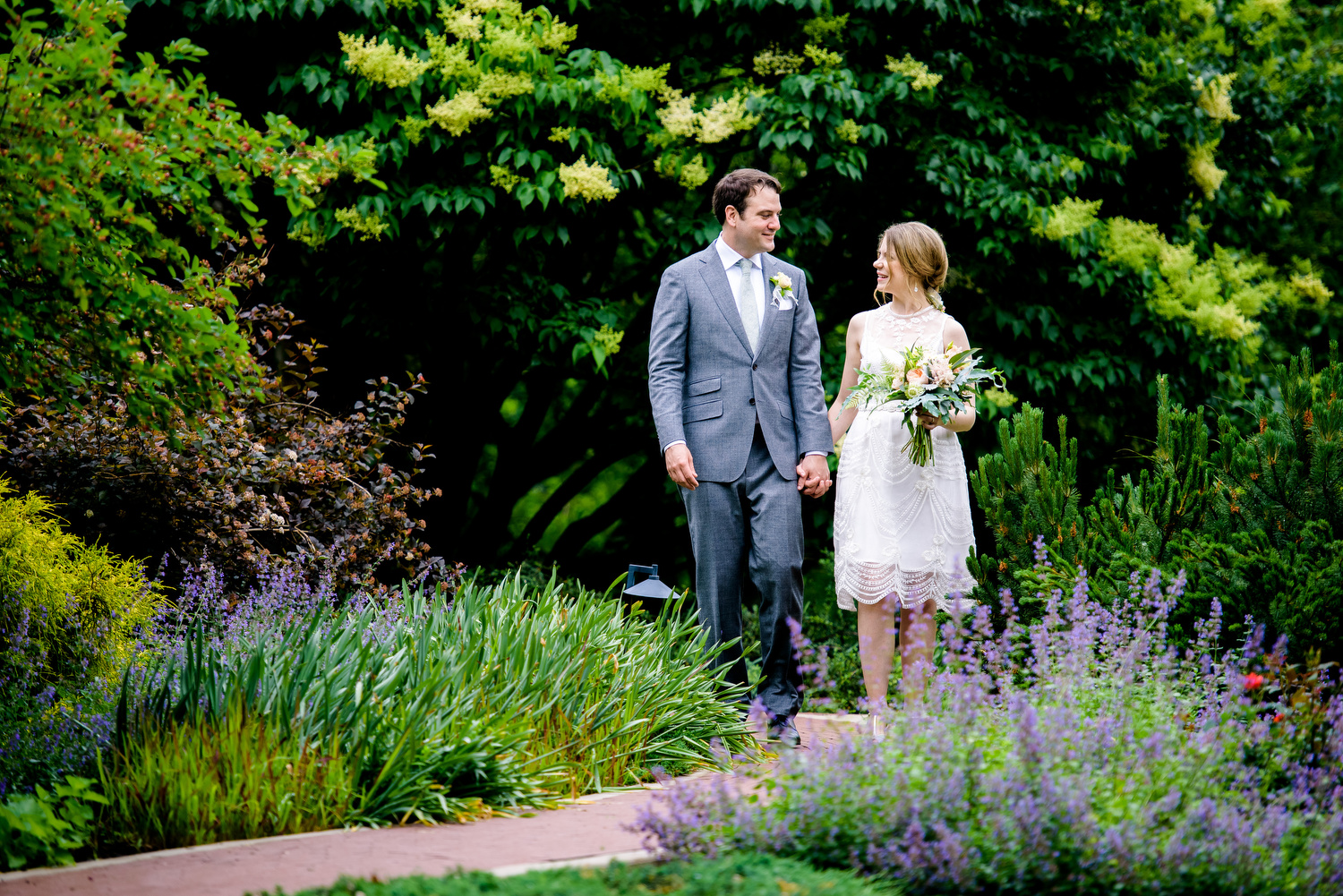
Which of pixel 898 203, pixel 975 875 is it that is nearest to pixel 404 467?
pixel 898 203

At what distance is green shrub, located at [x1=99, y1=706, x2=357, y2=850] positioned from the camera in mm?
3424

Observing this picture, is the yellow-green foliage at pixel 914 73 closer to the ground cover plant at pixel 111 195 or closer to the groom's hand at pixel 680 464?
the groom's hand at pixel 680 464

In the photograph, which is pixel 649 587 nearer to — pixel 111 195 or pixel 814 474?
pixel 814 474

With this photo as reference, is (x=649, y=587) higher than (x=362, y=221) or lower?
lower

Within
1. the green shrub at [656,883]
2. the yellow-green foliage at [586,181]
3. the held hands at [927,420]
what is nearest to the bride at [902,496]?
the held hands at [927,420]

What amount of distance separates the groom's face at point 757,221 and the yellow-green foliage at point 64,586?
302 centimetres

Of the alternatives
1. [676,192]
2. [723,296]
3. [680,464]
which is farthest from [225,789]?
[676,192]

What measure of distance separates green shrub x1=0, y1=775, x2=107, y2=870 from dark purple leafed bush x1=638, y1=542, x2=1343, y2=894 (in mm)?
1563

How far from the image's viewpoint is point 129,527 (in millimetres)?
6156

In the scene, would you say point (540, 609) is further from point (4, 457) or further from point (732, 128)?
point (732, 128)

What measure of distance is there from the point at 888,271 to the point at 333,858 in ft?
11.6

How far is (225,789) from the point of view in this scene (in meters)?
3.51

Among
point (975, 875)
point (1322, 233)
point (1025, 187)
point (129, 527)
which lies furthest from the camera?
point (1322, 233)

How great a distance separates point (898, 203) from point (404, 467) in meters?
3.84
